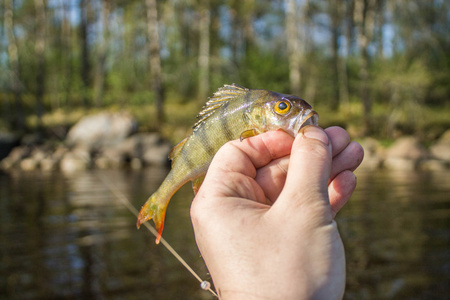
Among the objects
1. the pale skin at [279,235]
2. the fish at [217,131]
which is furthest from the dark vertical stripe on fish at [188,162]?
the pale skin at [279,235]

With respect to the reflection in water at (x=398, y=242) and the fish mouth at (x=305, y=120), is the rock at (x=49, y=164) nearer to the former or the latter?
the reflection in water at (x=398, y=242)

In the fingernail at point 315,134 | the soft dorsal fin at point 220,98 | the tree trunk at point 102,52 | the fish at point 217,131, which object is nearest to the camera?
the fingernail at point 315,134

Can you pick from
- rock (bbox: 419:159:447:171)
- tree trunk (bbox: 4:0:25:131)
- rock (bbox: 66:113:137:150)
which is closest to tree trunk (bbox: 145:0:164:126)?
rock (bbox: 66:113:137:150)

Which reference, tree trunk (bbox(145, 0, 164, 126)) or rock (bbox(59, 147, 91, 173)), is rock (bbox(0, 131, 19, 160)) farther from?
tree trunk (bbox(145, 0, 164, 126))

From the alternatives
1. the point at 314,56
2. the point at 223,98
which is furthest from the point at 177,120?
the point at 223,98

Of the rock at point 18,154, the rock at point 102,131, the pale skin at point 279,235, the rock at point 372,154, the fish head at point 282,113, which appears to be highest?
the fish head at point 282,113

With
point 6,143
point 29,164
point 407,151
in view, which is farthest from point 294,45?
point 6,143
